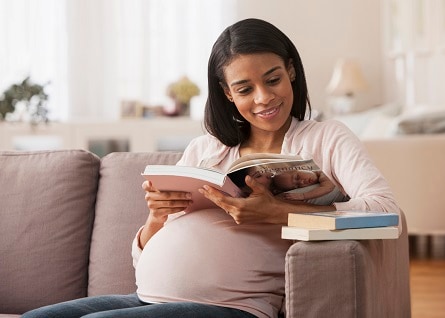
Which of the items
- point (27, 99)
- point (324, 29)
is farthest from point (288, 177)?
point (324, 29)

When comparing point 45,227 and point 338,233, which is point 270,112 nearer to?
point 338,233

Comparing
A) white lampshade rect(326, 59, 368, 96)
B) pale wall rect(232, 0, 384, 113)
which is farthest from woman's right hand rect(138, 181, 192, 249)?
pale wall rect(232, 0, 384, 113)

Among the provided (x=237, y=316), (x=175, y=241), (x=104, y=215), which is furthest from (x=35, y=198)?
(x=237, y=316)

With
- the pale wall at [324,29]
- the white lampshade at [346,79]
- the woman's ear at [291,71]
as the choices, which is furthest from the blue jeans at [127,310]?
the pale wall at [324,29]

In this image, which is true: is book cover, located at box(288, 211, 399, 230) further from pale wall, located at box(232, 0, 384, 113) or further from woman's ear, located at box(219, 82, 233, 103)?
pale wall, located at box(232, 0, 384, 113)

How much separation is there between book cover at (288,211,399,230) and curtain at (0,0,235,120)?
6.28 m

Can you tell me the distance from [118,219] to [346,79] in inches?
224

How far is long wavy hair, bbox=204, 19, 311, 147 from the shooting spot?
2.23 meters

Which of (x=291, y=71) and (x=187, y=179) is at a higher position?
(x=291, y=71)

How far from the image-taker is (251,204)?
78.4 inches

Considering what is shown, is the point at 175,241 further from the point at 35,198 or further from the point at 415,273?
the point at 415,273

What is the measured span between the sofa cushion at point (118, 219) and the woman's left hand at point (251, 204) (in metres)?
0.56

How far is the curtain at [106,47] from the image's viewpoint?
818cm

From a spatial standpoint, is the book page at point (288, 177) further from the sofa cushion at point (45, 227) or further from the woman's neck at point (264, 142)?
the sofa cushion at point (45, 227)
